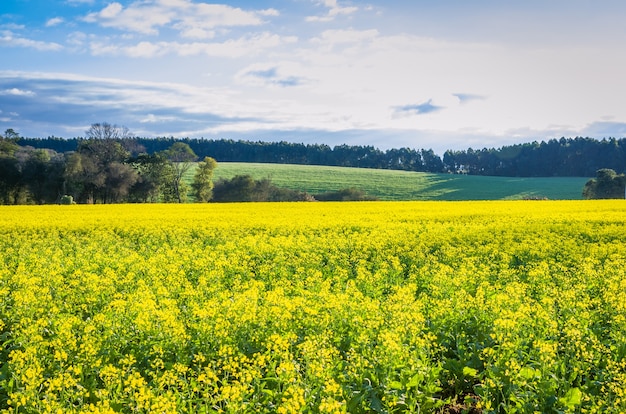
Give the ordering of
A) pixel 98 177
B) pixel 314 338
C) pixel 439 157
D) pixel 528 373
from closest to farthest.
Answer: pixel 528 373 < pixel 314 338 < pixel 98 177 < pixel 439 157

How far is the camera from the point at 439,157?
142 meters

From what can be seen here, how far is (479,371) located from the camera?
7598 millimetres

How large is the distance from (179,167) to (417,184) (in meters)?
46.0

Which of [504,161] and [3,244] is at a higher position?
[504,161]

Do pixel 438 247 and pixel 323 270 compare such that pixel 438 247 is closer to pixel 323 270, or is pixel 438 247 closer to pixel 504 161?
pixel 323 270

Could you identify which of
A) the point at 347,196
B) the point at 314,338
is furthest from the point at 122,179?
the point at 314,338

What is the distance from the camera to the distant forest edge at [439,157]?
12294cm

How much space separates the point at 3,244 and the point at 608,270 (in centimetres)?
2105

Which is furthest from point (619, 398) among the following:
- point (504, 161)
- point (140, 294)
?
point (504, 161)

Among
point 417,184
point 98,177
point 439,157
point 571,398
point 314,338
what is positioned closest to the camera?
point 571,398

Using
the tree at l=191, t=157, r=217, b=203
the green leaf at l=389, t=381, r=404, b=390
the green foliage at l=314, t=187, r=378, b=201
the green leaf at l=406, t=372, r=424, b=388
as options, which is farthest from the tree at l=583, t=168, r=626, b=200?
the green leaf at l=389, t=381, r=404, b=390

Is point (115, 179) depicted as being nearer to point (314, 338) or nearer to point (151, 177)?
point (151, 177)

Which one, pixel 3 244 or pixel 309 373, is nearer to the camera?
pixel 309 373

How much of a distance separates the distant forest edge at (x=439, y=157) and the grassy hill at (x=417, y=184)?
Result: 1776 cm
